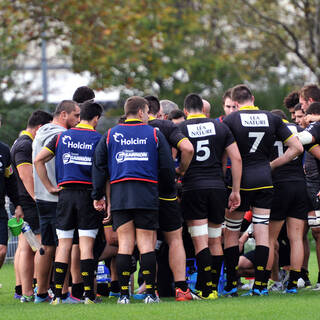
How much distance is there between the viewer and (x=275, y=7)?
36.4 meters

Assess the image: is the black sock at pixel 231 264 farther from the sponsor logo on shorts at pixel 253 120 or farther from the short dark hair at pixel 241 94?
the short dark hair at pixel 241 94

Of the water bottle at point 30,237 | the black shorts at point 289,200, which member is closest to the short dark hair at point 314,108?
the black shorts at point 289,200

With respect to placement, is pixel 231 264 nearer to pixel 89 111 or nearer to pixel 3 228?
pixel 89 111

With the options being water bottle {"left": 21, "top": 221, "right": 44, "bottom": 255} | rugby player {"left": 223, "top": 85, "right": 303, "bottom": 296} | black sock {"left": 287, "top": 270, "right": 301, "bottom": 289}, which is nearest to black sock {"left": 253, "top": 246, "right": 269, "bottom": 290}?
rugby player {"left": 223, "top": 85, "right": 303, "bottom": 296}

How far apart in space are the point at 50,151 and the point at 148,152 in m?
1.18

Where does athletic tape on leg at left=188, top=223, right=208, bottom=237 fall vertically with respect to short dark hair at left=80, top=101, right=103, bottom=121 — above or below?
below

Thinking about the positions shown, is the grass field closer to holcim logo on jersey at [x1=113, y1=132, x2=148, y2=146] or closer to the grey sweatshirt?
the grey sweatshirt

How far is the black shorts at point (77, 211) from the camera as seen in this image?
9.34 m

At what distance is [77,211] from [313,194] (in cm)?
310

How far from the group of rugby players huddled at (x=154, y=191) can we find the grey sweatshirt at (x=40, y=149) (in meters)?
0.01

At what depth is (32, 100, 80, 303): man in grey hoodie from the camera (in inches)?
384

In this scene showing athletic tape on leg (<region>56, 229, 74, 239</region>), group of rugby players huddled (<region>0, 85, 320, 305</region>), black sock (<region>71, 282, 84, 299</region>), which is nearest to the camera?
group of rugby players huddled (<region>0, 85, 320, 305</region>)

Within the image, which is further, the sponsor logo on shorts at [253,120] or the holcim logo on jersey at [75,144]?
the sponsor logo on shorts at [253,120]

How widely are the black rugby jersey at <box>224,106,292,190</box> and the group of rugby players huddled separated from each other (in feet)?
0.04
